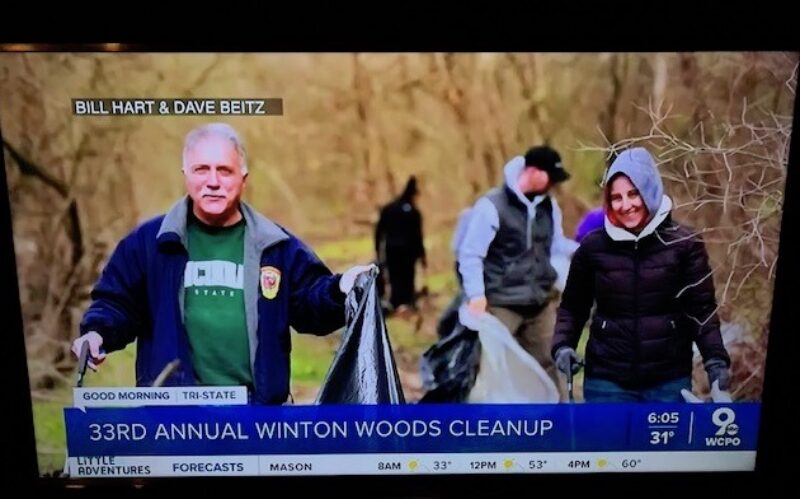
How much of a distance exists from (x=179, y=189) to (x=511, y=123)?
61cm

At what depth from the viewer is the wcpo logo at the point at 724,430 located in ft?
5.80

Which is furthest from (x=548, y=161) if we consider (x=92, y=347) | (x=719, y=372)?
(x=92, y=347)

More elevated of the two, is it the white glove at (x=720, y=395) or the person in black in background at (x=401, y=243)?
the person in black in background at (x=401, y=243)

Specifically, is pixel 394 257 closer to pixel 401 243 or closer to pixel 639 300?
pixel 401 243

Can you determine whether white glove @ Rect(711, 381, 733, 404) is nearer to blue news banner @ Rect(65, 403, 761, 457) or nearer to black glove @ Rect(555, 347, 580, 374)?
blue news banner @ Rect(65, 403, 761, 457)

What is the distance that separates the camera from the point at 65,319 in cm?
170

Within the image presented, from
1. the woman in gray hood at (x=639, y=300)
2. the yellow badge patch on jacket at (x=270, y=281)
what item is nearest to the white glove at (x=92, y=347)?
the yellow badge patch on jacket at (x=270, y=281)

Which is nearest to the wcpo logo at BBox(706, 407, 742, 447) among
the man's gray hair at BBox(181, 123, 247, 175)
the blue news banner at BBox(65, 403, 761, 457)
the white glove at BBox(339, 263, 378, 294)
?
the blue news banner at BBox(65, 403, 761, 457)

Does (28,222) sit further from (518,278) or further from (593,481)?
(593,481)

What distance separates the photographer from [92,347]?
171cm

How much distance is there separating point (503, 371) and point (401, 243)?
1.02ft

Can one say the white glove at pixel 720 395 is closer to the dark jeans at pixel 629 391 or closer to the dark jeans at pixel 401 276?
the dark jeans at pixel 629 391
